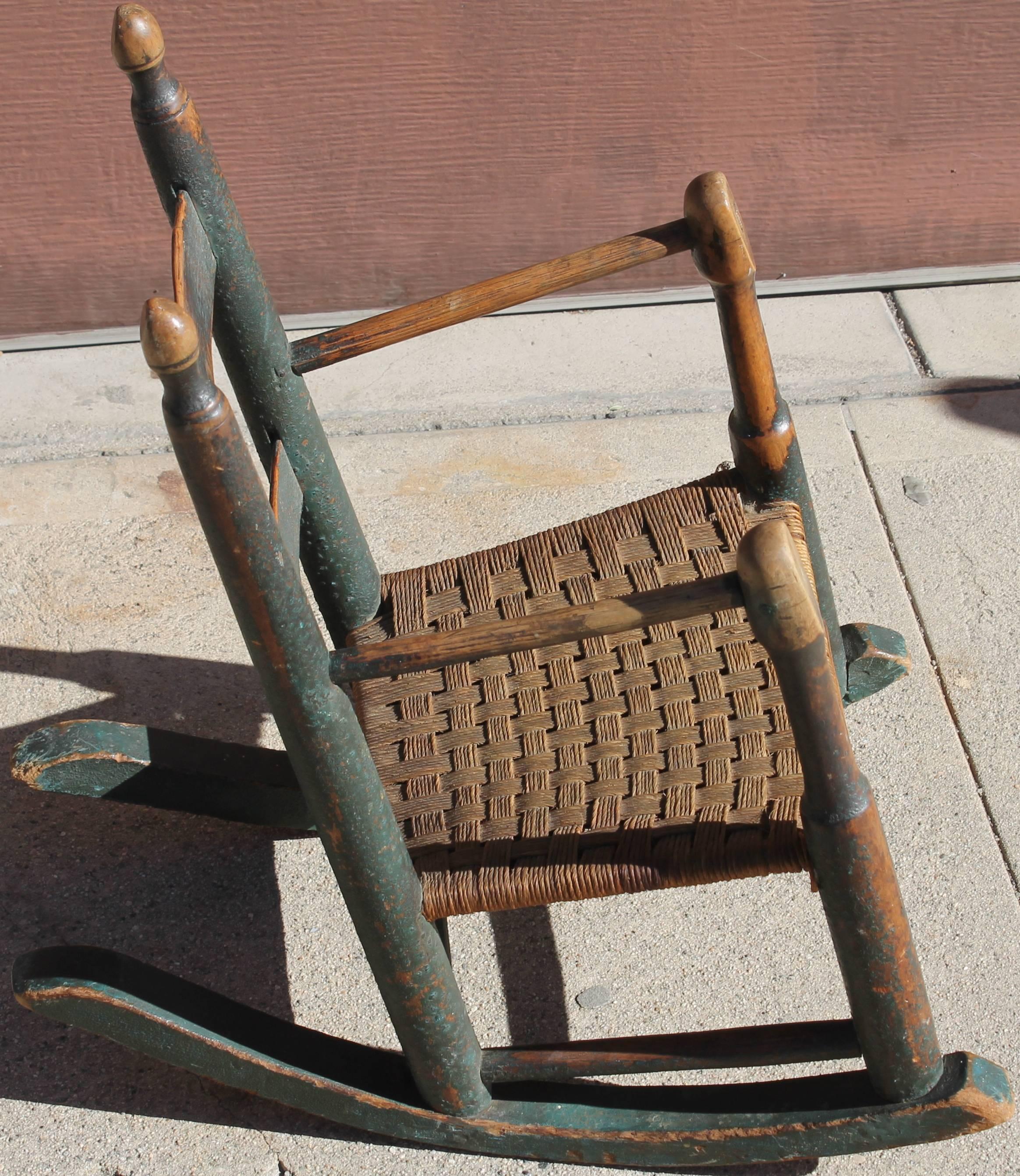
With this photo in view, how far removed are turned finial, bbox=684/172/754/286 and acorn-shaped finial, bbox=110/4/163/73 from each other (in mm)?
456

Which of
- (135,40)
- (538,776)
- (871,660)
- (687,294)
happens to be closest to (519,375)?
(687,294)

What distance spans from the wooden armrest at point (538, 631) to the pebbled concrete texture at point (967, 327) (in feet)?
4.69

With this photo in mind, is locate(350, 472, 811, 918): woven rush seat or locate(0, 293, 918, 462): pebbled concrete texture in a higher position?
locate(0, 293, 918, 462): pebbled concrete texture

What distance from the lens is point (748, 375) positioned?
1.24 metres

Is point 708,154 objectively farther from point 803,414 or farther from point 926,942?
point 926,942

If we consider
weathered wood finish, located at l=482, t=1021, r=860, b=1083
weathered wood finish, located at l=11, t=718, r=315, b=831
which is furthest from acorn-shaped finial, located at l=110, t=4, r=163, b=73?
weathered wood finish, located at l=482, t=1021, r=860, b=1083

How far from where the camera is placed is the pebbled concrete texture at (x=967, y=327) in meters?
2.14

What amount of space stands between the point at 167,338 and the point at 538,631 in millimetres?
310

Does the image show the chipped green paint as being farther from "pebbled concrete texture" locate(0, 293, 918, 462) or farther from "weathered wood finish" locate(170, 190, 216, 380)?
"weathered wood finish" locate(170, 190, 216, 380)

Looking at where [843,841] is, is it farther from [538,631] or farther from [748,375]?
[748,375]

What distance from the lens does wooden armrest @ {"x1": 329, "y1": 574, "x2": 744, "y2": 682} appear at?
0.87 metres

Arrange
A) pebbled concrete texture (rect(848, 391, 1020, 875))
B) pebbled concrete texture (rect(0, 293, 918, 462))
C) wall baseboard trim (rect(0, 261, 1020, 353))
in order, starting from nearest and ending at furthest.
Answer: pebbled concrete texture (rect(848, 391, 1020, 875))
pebbled concrete texture (rect(0, 293, 918, 462))
wall baseboard trim (rect(0, 261, 1020, 353))

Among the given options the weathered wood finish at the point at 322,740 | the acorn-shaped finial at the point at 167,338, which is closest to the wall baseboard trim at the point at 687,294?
the weathered wood finish at the point at 322,740

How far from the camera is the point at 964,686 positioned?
1676 mm
